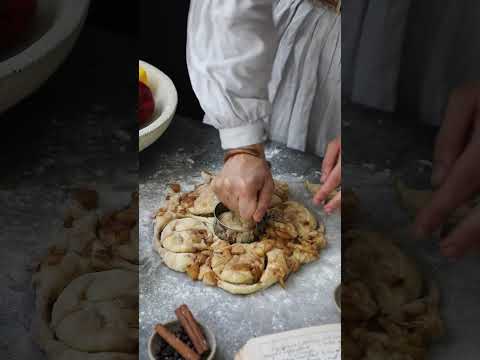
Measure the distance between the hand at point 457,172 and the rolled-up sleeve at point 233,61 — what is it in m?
0.23

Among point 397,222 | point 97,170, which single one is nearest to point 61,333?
point 97,170

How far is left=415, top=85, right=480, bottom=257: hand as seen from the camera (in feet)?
0.85

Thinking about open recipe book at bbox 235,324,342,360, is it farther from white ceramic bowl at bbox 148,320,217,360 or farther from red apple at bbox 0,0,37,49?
red apple at bbox 0,0,37,49

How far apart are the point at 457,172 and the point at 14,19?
0.25 m

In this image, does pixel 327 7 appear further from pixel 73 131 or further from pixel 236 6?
pixel 73 131

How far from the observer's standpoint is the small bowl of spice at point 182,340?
2.50 feet

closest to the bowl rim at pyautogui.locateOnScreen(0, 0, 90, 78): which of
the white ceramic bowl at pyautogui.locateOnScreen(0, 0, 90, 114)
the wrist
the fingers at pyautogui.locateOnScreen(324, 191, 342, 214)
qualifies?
the white ceramic bowl at pyautogui.locateOnScreen(0, 0, 90, 114)

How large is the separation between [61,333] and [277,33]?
1.34 ft

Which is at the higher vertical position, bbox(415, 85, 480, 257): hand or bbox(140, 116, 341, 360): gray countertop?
bbox(415, 85, 480, 257): hand

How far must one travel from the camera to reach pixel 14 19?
27cm

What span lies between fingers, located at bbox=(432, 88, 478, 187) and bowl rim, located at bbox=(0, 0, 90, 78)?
8.1 inches

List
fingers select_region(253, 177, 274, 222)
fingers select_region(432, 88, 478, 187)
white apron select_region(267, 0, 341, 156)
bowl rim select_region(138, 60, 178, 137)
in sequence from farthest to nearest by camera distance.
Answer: fingers select_region(253, 177, 274, 222)
white apron select_region(267, 0, 341, 156)
bowl rim select_region(138, 60, 178, 137)
fingers select_region(432, 88, 478, 187)

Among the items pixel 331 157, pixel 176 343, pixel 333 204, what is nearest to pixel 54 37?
pixel 331 157

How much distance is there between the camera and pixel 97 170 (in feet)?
1.06
